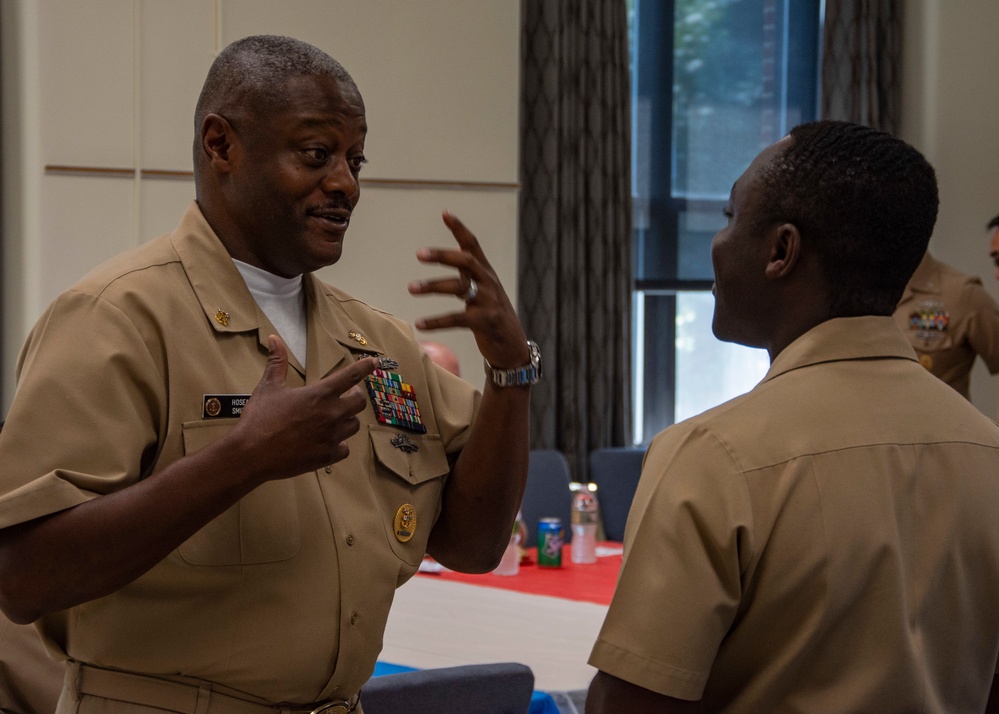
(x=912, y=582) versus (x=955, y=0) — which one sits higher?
(x=955, y=0)

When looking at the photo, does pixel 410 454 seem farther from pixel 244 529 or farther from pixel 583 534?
pixel 583 534

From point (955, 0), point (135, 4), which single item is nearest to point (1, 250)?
point (135, 4)

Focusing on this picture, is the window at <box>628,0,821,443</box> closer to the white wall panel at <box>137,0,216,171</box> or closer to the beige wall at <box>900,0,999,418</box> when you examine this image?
the beige wall at <box>900,0,999,418</box>

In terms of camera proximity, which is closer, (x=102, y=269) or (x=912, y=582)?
(x=912, y=582)

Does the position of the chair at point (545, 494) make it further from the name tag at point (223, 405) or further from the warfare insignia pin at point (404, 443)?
the name tag at point (223, 405)

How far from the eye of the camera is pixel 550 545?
11.1 ft

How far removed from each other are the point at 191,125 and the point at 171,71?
0.70 feet

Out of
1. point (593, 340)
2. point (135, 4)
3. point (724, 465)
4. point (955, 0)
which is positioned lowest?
point (593, 340)

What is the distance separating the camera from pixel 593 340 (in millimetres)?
5406

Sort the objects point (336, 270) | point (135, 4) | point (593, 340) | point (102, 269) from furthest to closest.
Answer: point (593, 340) → point (336, 270) → point (135, 4) → point (102, 269)

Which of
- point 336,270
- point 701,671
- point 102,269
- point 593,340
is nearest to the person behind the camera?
point 701,671

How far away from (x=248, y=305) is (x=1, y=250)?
3132 millimetres

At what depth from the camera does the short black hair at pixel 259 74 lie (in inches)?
56.4

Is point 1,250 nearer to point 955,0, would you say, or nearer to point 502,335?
point 502,335
